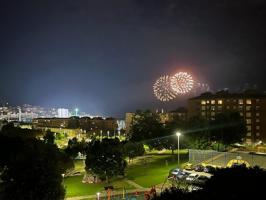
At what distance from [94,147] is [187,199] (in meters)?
25.6

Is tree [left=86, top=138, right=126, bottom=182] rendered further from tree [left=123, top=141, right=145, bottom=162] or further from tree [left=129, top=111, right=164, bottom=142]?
tree [left=129, top=111, right=164, bottom=142]

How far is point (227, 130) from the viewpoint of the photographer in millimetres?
56188

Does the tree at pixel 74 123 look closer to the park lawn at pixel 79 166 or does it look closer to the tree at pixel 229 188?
the park lawn at pixel 79 166

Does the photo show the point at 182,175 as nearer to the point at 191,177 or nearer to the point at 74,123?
the point at 191,177

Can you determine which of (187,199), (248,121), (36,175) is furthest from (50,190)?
(248,121)

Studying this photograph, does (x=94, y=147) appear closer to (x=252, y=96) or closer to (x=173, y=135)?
(x=173, y=135)

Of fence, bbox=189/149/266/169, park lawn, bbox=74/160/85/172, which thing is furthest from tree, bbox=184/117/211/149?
park lawn, bbox=74/160/85/172

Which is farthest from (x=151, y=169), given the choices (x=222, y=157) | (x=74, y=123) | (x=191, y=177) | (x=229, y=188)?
(x=74, y=123)

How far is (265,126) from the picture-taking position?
81250 millimetres

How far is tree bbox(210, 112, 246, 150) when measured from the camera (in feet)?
180

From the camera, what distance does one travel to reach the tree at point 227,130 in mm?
54812

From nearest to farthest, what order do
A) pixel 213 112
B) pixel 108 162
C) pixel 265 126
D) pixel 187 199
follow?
pixel 187 199 < pixel 108 162 < pixel 265 126 < pixel 213 112

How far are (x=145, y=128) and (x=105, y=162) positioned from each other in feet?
100.0

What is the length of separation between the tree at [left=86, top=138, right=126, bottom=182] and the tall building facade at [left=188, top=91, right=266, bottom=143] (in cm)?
4411
